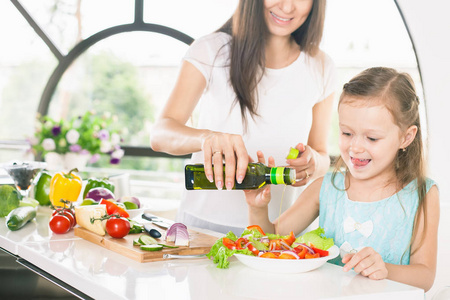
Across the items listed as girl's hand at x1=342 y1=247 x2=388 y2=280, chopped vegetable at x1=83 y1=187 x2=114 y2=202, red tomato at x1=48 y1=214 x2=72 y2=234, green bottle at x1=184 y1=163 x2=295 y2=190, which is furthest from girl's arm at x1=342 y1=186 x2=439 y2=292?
chopped vegetable at x1=83 y1=187 x2=114 y2=202

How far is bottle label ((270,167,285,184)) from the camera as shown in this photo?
1.57 metres

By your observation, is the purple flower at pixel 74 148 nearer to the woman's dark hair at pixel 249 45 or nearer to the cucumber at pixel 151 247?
the woman's dark hair at pixel 249 45

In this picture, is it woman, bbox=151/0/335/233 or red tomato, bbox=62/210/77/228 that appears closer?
red tomato, bbox=62/210/77/228

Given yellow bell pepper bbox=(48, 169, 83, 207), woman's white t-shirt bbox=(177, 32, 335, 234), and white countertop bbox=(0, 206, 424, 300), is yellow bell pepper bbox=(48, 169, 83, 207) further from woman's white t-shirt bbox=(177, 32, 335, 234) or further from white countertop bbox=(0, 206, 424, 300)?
white countertop bbox=(0, 206, 424, 300)

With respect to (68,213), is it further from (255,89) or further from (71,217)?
(255,89)

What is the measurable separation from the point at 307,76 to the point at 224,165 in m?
0.79

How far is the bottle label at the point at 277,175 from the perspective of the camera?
157 centimetres

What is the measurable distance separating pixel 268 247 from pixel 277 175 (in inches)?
7.9

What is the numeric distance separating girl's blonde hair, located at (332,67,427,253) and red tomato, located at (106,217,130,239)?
831mm

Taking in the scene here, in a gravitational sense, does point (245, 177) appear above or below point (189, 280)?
above

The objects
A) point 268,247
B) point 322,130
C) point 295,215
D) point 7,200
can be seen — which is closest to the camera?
point 268,247

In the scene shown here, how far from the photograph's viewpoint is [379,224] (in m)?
1.96

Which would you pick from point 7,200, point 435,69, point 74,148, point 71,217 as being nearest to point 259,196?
point 71,217

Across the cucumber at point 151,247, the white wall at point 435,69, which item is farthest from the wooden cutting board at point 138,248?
the white wall at point 435,69
